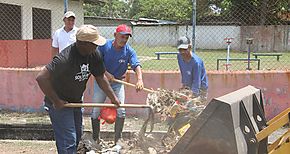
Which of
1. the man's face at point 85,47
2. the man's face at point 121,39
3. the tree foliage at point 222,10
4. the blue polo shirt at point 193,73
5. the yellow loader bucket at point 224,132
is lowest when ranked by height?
the yellow loader bucket at point 224,132

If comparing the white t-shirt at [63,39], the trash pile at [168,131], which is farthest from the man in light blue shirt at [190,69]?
the white t-shirt at [63,39]

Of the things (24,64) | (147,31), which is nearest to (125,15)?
(147,31)

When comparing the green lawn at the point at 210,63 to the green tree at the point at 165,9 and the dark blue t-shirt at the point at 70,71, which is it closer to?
the dark blue t-shirt at the point at 70,71

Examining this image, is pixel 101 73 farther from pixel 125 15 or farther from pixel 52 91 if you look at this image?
pixel 125 15

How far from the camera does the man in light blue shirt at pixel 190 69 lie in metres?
5.51

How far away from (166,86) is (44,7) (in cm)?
1162

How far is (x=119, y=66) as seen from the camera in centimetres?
573

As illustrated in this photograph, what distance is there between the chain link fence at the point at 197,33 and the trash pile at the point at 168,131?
26.1ft

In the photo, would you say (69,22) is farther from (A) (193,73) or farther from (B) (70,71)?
(B) (70,71)

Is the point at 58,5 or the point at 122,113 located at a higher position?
the point at 58,5

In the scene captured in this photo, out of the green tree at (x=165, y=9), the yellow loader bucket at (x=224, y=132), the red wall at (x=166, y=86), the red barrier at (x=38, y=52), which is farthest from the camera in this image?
the green tree at (x=165, y=9)

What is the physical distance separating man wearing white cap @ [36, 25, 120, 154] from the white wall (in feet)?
37.2

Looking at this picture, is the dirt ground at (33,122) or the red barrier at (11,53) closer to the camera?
the dirt ground at (33,122)

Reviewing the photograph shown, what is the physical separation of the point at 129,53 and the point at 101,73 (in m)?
1.19
